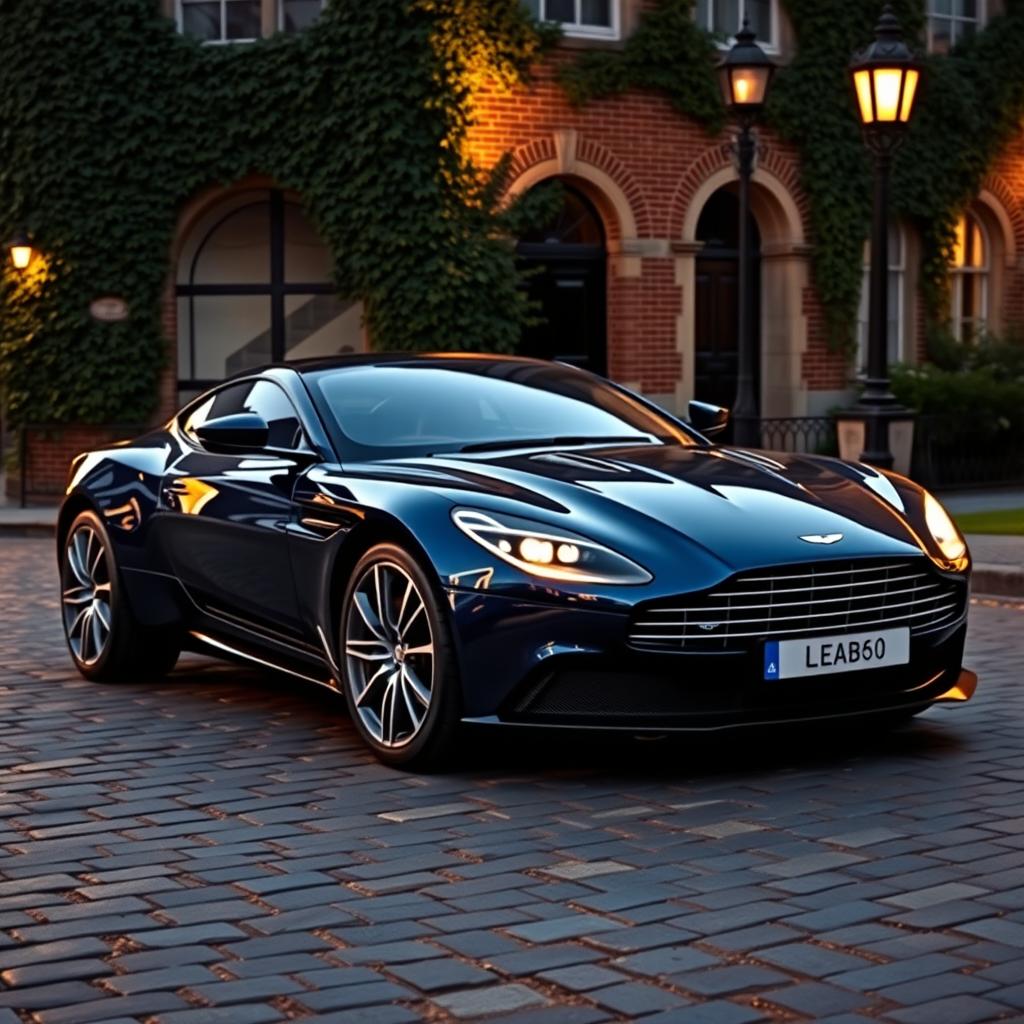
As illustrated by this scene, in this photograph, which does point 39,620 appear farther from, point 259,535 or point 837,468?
point 837,468

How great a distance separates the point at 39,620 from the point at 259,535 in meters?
4.58

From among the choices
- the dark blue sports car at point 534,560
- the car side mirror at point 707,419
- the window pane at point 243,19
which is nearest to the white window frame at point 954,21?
the window pane at point 243,19

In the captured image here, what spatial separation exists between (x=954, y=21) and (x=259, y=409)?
2121cm

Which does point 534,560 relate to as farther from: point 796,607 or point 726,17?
point 726,17

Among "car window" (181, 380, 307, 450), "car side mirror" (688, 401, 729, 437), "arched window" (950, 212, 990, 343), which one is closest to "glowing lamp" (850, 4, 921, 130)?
"car side mirror" (688, 401, 729, 437)

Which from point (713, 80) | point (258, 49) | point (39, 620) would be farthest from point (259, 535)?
point (713, 80)

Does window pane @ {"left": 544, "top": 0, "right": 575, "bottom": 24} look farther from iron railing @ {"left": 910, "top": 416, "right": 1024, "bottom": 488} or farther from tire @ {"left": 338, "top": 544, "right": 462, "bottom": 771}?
tire @ {"left": 338, "top": 544, "right": 462, "bottom": 771}

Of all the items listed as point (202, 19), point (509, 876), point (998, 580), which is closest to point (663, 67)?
point (202, 19)

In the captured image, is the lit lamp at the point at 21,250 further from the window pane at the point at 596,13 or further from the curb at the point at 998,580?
the curb at the point at 998,580

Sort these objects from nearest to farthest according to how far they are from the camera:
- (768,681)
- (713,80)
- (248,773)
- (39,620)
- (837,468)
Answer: (768,681) < (248,773) < (837,468) < (39,620) < (713,80)

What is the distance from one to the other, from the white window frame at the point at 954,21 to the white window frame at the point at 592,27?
5.12 metres

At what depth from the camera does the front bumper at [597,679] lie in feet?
20.9

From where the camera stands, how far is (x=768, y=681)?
6.46 m

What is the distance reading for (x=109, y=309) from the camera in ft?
76.3
